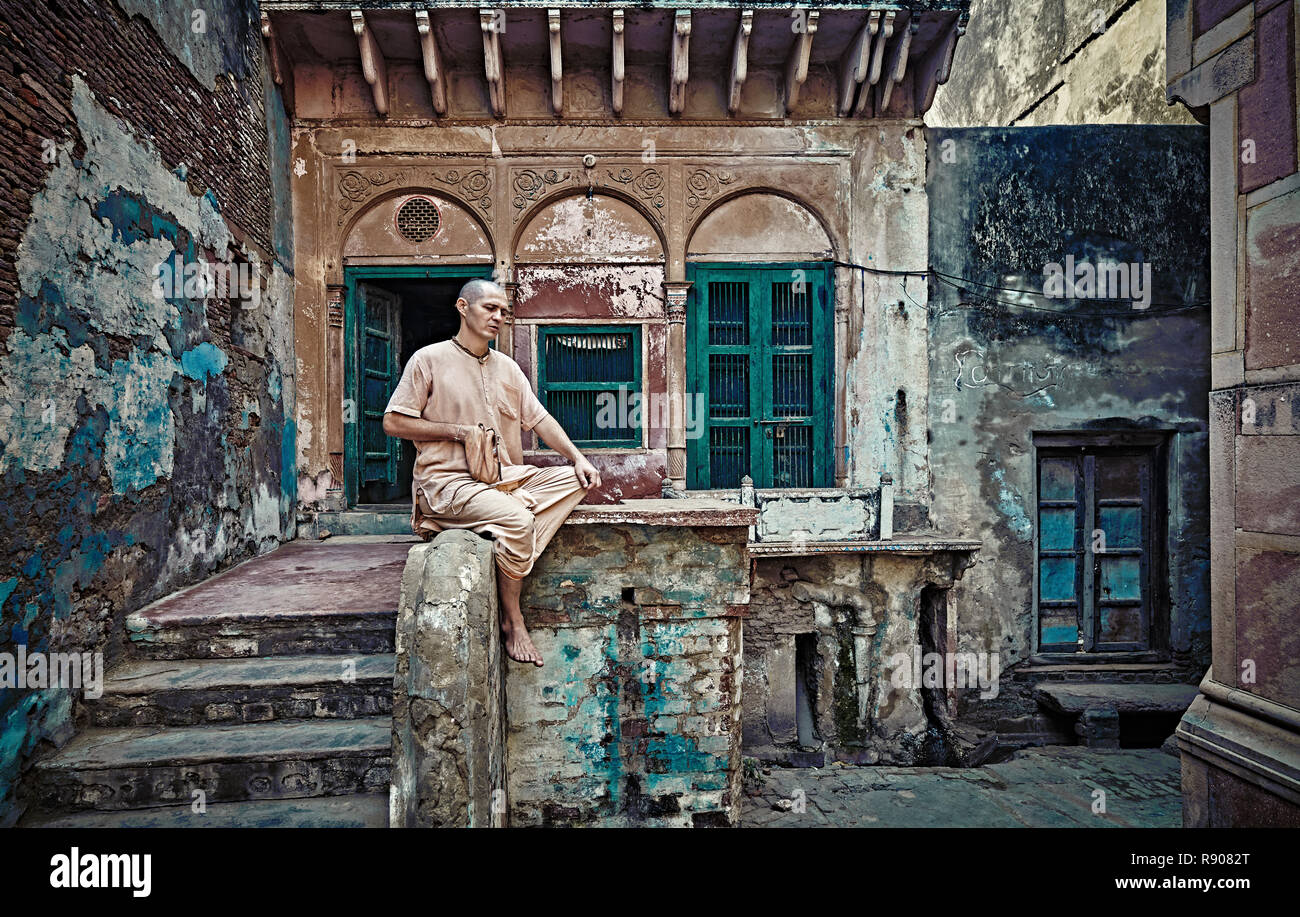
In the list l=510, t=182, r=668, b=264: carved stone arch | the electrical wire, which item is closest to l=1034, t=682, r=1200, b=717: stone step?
the electrical wire

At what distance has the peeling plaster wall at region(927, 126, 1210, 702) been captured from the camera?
7.21 metres

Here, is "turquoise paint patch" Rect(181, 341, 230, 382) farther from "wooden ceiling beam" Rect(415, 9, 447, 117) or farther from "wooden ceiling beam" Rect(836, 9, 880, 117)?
"wooden ceiling beam" Rect(836, 9, 880, 117)

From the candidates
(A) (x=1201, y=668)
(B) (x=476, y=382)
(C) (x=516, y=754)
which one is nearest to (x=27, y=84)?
(B) (x=476, y=382)

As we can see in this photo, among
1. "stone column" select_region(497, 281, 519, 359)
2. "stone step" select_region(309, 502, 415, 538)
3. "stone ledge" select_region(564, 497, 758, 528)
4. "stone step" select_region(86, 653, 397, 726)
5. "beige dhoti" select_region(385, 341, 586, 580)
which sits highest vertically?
"stone column" select_region(497, 281, 519, 359)

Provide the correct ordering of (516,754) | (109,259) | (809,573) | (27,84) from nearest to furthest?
(27,84) < (109,259) < (516,754) < (809,573)

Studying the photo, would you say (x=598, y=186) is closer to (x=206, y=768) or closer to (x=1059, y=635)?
(x=206, y=768)

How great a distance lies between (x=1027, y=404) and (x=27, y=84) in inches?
322

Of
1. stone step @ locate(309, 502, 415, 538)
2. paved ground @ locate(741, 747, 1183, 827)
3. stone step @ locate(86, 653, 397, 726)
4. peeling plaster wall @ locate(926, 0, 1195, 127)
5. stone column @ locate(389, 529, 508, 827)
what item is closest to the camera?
stone column @ locate(389, 529, 508, 827)

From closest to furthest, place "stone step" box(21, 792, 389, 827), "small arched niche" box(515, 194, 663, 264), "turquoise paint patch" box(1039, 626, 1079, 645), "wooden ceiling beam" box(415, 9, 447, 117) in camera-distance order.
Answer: "stone step" box(21, 792, 389, 827) < "wooden ceiling beam" box(415, 9, 447, 117) < "small arched niche" box(515, 194, 663, 264) < "turquoise paint patch" box(1039, 626, 1079, 645)

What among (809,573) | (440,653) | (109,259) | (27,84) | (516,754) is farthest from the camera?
(809,573)

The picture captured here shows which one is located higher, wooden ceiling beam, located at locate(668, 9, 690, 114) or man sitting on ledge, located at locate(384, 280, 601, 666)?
wooden ceiling beam, located at locate(668, 9, 690, 114)

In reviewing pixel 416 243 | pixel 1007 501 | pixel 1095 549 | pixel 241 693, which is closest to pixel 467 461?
pixel 241 693

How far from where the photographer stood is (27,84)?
3260 mm

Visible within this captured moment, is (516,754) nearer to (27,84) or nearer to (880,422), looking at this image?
(27,84)
